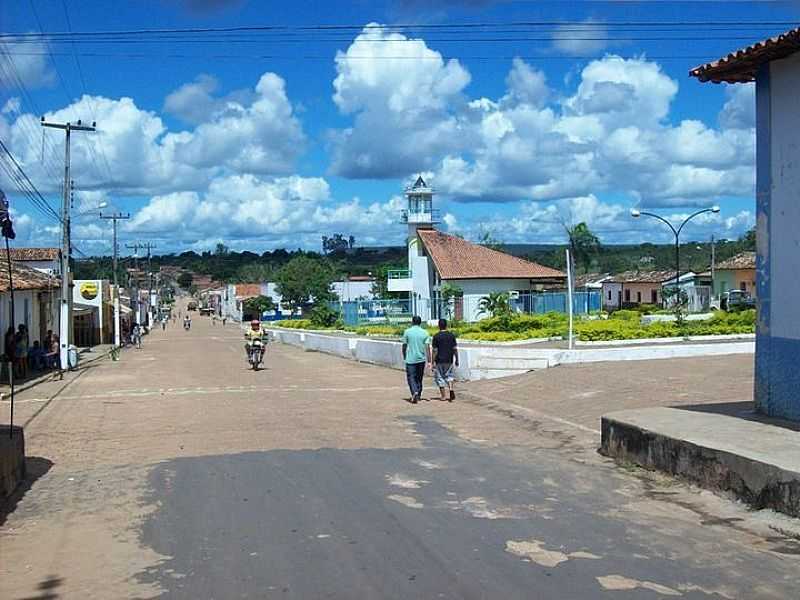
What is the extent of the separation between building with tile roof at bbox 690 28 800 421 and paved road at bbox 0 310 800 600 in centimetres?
243

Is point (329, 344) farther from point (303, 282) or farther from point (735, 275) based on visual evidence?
point (303, 282)

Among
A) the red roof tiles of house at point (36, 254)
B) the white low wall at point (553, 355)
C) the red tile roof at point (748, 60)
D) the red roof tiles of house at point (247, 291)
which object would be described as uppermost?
the red roof tiles of house at point (36, 254)

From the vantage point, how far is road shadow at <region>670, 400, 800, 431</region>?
10688 millimetres

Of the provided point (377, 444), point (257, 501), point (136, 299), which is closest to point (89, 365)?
point (377, 444)

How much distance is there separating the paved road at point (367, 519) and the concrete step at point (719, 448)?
0.74 ft

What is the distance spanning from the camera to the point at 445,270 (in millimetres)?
59250

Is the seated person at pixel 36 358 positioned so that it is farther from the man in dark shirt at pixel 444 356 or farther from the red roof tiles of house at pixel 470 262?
the red roof tiles of house at pixel 470 262

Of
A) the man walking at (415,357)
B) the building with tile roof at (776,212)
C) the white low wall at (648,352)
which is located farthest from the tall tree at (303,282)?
the building with tile roof at (776,212)

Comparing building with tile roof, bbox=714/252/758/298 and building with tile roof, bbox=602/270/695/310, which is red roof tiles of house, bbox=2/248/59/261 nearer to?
building with tile roof, bbox=602/270/695/310

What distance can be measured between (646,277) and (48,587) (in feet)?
293

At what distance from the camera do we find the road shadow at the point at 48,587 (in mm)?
5961

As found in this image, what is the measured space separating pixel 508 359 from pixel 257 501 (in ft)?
44.5

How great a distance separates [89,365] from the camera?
37.8m

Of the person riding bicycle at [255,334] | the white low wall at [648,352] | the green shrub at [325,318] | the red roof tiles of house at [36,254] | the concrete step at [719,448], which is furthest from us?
the red roof tiles of house at [36,254]
